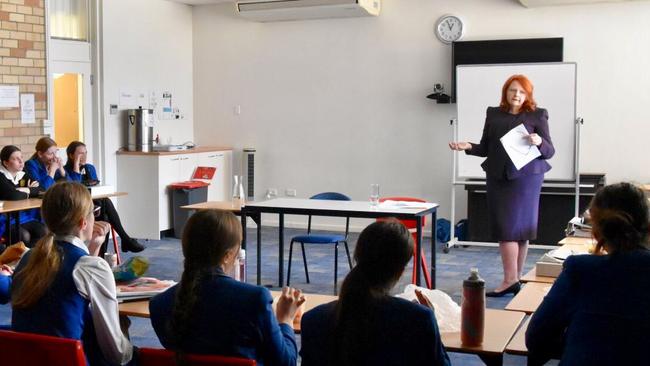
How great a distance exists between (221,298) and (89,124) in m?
6.98

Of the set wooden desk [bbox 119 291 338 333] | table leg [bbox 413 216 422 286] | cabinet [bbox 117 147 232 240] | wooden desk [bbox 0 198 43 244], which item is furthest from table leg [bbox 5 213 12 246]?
wooden desk [bbox 119 291 338 333]

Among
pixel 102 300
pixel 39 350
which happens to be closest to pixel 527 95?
pixel 102 300

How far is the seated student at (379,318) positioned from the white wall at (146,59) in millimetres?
7222

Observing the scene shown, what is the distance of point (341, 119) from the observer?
9648 millimetres

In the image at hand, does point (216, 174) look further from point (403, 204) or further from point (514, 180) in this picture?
point (514, 180)

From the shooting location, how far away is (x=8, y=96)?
305 inches

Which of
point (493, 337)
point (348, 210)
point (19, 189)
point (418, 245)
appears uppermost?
point (19, 189)

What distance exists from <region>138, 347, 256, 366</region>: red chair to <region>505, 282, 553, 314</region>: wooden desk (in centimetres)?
129

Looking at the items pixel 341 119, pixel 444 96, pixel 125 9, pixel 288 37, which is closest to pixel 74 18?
pixel 125 9

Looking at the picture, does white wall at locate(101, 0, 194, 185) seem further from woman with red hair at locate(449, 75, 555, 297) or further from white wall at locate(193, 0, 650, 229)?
woman with red hair at locate(449, 75, 555, 297)

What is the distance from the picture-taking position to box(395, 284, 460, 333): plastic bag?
9.14 feet

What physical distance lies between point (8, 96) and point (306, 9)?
10.6 ft

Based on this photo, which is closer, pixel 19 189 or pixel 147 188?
pixel 19 189

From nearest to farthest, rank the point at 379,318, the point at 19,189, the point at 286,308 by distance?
the point at 379,318 < the point at 286,308 < the point at 19,189
